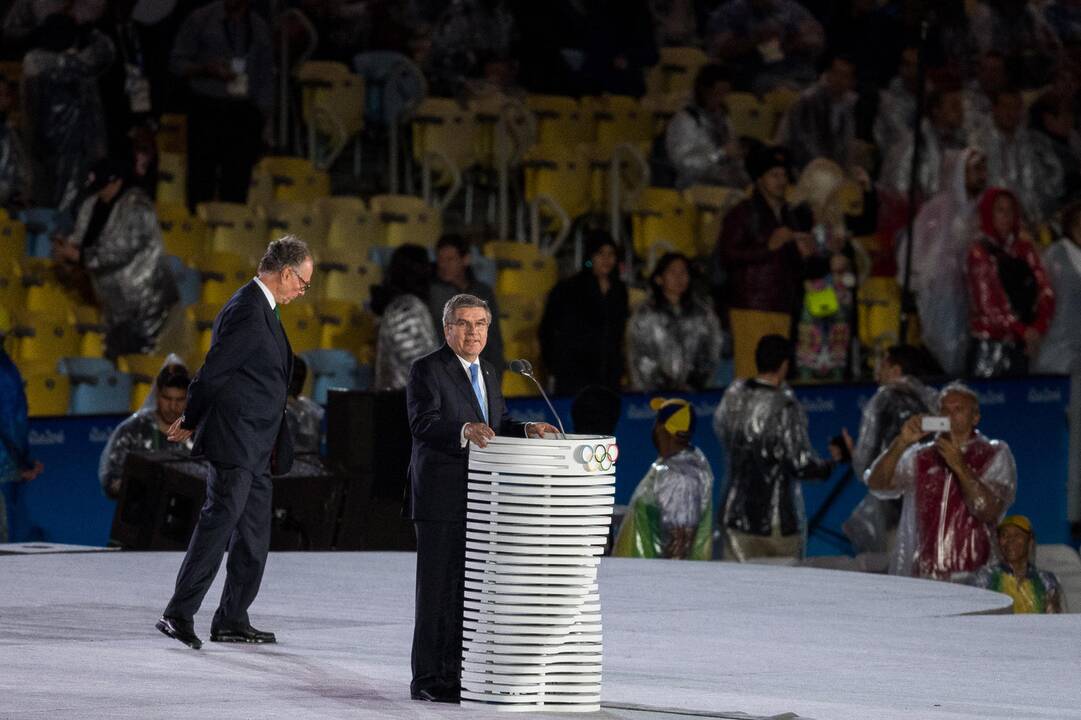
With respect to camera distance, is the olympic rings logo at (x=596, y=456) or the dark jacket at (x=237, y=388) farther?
the dark jacket at (x=237, y=388)

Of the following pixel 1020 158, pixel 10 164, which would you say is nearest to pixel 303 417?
pixel 10 164

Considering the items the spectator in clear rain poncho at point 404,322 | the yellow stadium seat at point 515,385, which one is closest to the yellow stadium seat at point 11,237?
the spectator in clear rain poncho at point 404,322

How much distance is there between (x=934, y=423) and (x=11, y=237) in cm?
660

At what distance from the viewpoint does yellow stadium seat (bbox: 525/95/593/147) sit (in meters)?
18.3

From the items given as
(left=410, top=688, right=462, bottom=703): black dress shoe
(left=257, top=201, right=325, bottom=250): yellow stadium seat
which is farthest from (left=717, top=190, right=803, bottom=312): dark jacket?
(left=410, top=688, right=462, bottom=703): black dress shoe

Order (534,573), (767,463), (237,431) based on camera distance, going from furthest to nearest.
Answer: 1. (767,463)
2. (237,431)
3. (534,573)

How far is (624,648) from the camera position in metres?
8.82

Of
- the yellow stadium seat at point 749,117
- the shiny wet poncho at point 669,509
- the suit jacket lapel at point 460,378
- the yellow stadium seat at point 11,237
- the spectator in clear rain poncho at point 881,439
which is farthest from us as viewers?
the yellow stadium seat at point 749,117

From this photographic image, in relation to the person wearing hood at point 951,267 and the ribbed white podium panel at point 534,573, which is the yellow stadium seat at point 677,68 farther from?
the ribbed white podium panel at point 534,573

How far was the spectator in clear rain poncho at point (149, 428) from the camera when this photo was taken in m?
11.9

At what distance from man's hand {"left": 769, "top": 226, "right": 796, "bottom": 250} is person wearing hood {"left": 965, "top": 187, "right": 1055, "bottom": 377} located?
60.8 inches

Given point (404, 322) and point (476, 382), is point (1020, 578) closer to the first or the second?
point (404, 322)

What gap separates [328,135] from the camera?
17.9 m

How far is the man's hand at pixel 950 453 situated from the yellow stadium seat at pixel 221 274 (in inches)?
212
